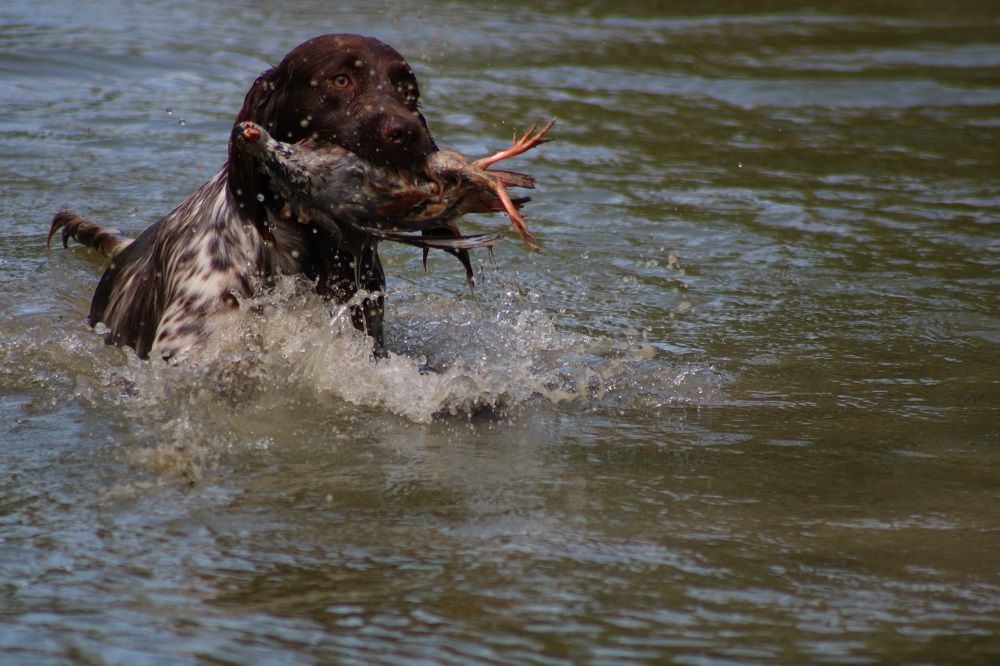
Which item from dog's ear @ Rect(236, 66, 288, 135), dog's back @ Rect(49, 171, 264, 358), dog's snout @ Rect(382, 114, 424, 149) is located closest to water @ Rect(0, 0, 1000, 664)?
dog's back @ Rect(49, 171, 264, 358)

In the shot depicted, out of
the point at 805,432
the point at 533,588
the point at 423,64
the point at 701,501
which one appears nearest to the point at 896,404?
the point at 805,432

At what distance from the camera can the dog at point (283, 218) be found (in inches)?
173

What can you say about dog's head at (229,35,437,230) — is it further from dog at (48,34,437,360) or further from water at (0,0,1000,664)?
water at (0,0,1000,664)

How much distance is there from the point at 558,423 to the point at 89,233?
2.91 metres

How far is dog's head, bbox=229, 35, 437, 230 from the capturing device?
429 cm

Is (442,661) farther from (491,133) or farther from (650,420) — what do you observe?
(491,133)

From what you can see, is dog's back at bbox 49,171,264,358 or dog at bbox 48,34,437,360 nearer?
dog at bbox 48,34,437,360

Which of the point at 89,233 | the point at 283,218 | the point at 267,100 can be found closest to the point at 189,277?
the point at 283,218

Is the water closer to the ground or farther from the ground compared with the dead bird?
closer to the ground

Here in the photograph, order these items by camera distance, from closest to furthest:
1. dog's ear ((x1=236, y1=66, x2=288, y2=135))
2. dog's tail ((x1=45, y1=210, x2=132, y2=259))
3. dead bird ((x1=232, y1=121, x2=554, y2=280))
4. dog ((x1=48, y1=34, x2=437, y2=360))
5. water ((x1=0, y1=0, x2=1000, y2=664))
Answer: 1. water ((x1=0, y1=0, x2=1000, y2=664))
2. dead bird ((x1=232, y1=121, x2=554, y2=280))
3. dog ((x1=48, y1=34, x2=437, y2=360))
4. dog's ear ((x1=236, y1=66, x2=288, y2=135))
5. dog's tail ((x1=45, y1=210, x2=132, y2=259))

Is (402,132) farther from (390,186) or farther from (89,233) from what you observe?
(89,233)

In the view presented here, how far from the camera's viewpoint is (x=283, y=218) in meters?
4.68

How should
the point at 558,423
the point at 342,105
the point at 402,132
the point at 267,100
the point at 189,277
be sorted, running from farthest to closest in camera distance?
the point at 189,277 → the point at 267,100 → the point at 558,423 → the point at 342,105 → the point at 402,132

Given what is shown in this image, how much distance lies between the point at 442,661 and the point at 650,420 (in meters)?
1.90
